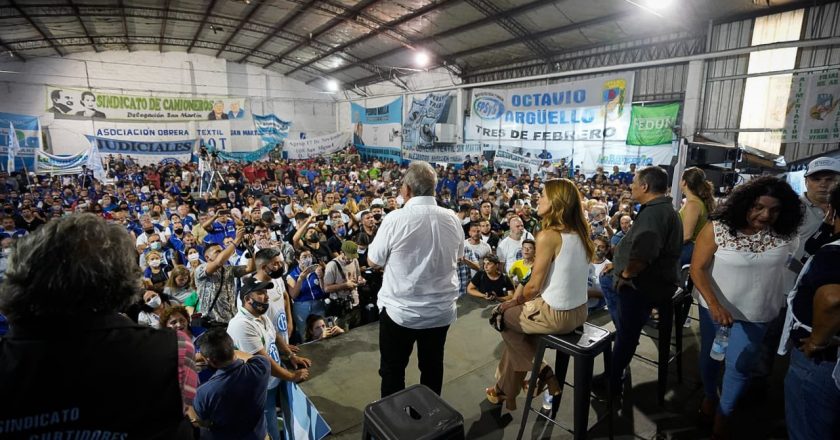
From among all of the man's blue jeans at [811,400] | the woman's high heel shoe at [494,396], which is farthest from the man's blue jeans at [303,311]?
the man's blue jeans at [811,400]

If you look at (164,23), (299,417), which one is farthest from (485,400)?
(164,23)

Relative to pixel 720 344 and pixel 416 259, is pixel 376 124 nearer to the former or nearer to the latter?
pixel 416 259

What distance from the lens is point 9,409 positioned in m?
0.76

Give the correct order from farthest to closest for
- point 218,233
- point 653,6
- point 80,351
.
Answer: point 653,6 < point 218,233 < point 80,351

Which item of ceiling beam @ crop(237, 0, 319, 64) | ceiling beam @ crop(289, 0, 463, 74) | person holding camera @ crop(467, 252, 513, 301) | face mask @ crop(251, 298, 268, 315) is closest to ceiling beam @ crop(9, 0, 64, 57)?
ceiling beam @ crop(237, 0, 319, 64)

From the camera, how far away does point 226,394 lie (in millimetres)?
2021

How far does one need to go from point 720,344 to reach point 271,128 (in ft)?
63.9

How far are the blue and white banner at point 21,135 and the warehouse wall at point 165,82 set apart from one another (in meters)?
1.12

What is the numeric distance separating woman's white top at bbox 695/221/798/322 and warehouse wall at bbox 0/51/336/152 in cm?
2114

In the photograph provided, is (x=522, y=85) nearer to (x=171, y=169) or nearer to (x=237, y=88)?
(x=171, y=169)

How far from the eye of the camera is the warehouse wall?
57.5ft

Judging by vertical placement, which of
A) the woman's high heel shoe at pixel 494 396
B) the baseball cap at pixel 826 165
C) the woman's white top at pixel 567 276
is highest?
the baseball cap at pixel 826 165

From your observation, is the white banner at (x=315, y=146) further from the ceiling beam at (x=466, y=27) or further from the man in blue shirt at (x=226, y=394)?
the man in blue shirt at (x=226, y=394)

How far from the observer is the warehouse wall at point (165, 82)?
1752 cm
